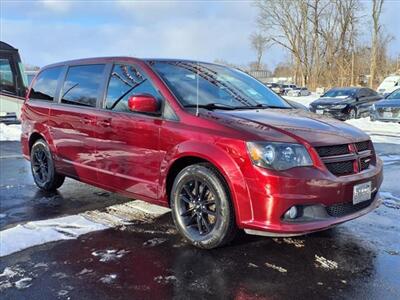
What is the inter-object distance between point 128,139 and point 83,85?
52.5 inches

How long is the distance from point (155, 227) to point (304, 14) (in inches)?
2613

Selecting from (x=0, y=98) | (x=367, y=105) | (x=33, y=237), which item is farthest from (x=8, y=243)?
(x=367, y=105)

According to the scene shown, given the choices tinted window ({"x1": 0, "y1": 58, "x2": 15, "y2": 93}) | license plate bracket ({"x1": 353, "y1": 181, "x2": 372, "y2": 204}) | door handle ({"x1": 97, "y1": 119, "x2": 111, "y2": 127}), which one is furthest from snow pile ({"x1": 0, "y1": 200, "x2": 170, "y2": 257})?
tinted window ({"x1": 0, "y1": 58, "x2": 15, "y2": 93})

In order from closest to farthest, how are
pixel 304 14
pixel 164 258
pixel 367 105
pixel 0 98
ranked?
pixel 164 258 < pixel 0 98 < pixel 367 105 < pixel 304 14

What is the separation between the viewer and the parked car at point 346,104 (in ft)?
67.0

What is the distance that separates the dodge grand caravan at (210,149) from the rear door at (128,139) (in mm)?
12

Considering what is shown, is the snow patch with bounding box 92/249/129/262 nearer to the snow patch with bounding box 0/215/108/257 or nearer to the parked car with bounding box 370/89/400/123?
the snow patch with bounding box 0/215/108/257

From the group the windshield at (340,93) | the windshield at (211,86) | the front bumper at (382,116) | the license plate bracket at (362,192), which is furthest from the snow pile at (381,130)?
the license plate bracket at (362,192)

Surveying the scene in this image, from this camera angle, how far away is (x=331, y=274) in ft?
12.9

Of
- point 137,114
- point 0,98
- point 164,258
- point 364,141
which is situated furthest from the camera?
point 0,98

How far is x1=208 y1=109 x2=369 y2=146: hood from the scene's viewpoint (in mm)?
4199

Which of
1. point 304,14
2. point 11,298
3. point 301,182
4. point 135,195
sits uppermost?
point 304,14

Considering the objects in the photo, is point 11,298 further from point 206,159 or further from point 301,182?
point 301,182

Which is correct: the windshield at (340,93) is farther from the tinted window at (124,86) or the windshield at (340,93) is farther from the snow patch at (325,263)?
the snow patch at (325,263)
